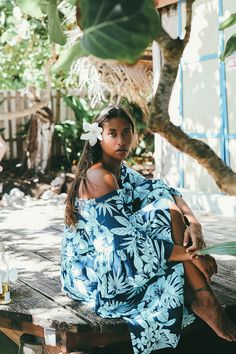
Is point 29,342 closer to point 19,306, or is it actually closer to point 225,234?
point 19,306

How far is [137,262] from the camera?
2.60 metres

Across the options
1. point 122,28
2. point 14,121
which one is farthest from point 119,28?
point 14,121

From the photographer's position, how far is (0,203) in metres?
7.65

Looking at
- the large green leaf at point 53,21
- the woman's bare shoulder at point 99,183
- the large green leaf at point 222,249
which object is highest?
the large green leaf at point 53,21

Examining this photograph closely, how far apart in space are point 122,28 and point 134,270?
6.21ft

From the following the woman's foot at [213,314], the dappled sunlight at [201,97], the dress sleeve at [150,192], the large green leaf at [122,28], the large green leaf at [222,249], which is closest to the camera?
the large green leaf at [122,28]

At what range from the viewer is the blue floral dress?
2.59m

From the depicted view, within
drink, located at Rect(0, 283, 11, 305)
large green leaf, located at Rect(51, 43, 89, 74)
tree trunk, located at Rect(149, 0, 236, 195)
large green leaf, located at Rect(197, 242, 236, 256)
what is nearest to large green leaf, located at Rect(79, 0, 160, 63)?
tree trunk, located at Rect(149, 0, 236, 195)

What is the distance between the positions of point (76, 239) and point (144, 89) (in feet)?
18.9

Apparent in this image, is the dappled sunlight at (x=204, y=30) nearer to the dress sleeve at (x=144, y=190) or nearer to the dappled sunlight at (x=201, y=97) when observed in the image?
the dappled sunlight at (x=201, y=97)

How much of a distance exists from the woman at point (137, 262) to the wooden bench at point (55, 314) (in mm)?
91

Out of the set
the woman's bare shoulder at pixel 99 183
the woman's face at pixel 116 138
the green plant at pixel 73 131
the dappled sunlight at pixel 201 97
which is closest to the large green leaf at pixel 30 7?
the woman's bare shoulder at pixel 99 183

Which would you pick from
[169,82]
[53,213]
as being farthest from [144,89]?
[169,82]

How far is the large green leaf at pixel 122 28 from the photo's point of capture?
0.83 metres
